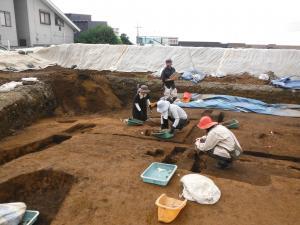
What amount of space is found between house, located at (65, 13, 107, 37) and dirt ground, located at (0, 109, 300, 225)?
25823mm

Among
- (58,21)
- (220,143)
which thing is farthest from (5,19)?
(220,143)

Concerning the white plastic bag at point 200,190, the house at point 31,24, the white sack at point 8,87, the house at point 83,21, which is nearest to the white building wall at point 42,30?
the house at point 31,24

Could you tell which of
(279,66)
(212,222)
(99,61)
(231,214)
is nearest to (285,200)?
(231,214)

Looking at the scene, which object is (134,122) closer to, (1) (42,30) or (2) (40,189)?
(2) (40,189)

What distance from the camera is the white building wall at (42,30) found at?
21.1 metres

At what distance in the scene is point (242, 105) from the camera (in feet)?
34.0

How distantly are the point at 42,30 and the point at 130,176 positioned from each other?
20.3 m

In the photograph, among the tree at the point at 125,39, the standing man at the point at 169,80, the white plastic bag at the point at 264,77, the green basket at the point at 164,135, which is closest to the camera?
the green basket at the point at 164,135

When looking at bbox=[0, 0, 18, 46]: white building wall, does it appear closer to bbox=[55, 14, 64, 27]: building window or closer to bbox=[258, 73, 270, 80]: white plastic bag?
bbox=[55, 14, 64, 27]: building window

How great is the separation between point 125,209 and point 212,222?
117 cm

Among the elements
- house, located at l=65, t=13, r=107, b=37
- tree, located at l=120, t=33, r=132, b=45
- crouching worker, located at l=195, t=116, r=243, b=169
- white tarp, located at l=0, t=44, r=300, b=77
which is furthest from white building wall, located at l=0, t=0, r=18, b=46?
crouching worker, located at l=195, t=116, r=243, b=169

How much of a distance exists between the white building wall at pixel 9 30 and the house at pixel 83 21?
39.2 feet

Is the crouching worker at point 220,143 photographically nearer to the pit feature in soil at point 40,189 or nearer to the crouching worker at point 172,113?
the crouching worker at point 172,113

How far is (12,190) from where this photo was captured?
16.1 feet
